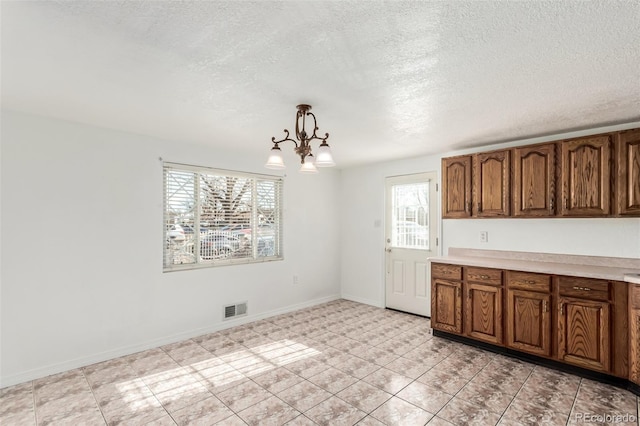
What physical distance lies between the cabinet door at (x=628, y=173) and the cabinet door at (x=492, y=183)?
35.3 inches

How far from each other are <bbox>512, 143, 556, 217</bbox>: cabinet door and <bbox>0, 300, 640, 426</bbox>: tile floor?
1.56m

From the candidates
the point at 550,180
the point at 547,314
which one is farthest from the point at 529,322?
the point at 550,180

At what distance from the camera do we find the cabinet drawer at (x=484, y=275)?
3418mm

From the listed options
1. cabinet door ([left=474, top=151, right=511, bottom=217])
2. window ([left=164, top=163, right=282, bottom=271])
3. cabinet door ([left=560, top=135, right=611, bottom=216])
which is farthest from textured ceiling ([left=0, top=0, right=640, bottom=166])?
window ([left=164, top=163, right=282, bottom=271])

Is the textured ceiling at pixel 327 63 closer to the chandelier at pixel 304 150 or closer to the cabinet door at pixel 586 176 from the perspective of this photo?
the chandelier at pixel 304 150

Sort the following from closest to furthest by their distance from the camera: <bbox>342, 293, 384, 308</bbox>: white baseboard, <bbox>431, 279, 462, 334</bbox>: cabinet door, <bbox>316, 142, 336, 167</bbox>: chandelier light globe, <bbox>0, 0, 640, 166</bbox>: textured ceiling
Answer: <bbox>0, 0, 640, 166</bbox>: textured ceiling, <bbox>316, 142, 336, 167</bbox>: chandelier light globe, <bbox>431, 279, 462, 334</bbox>: cabinet door, <bbox>342, 293, 384, 308</bbox>: white baseboard

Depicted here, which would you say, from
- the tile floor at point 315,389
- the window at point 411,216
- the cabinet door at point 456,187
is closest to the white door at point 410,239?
the window at point 411,216

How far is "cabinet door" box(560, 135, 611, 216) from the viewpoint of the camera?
9.80ft

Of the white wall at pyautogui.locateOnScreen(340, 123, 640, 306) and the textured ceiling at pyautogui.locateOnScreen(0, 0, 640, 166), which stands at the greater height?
the textured ceiling at pyautogui.locateOnScreen(0, 0, 640, 166)

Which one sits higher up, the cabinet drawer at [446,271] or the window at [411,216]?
the window at [411,216]

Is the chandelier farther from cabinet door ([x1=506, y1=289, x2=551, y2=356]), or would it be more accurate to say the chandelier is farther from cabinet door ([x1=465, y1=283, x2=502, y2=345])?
cabinet door ([x1=506, y1=289, x2=551, y2=356])

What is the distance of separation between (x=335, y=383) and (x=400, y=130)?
248 centimetres

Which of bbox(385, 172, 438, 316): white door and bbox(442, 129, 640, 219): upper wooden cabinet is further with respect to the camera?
bbox(385, 172, 438, 316): white door

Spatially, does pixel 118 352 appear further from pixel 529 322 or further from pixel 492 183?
pixel 492 183
